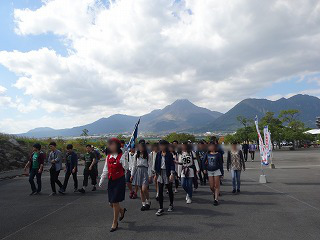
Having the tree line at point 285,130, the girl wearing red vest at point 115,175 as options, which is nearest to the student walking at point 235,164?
the girl wearing red vest at point 115,175

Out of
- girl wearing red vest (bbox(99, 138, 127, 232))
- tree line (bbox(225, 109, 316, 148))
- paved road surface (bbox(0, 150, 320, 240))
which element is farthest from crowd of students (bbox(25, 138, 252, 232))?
tree line (bbox(225, 109, 316, 148))

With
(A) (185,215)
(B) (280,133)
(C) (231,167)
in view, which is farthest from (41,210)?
(B) (280,133)

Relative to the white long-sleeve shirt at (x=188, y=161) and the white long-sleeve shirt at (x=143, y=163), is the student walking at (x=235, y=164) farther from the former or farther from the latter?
the white long-sleeve shirt at (x=143, y=163)

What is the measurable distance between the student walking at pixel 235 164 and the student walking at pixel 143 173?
3.19 metres

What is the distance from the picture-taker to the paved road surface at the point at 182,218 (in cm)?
500

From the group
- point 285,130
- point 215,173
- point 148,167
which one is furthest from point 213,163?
point 285,130

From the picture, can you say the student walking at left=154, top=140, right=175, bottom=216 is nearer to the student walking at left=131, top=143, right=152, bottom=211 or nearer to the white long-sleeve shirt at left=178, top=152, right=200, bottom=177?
the student walking at left=131, top=143, right=152, bottom=211

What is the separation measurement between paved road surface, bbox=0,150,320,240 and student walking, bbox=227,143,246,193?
403 mm

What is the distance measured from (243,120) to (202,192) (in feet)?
219

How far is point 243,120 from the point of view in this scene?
7231 cm

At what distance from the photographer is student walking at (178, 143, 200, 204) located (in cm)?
750

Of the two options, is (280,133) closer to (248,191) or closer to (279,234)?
(248,191)

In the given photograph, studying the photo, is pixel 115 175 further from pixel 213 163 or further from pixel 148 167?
pixel 213 163

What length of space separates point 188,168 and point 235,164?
7.07ft
